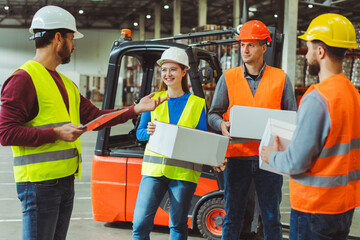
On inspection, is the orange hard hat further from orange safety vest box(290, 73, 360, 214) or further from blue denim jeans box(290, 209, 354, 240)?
blue denim jeans box(290, 209, 354, 240)

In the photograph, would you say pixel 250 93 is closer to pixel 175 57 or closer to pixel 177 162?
pixel 175 57

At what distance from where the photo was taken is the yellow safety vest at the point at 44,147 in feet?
6.42

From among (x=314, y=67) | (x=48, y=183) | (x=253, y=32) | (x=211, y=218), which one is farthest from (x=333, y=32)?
(x=211, y=218)

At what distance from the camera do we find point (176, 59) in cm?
285

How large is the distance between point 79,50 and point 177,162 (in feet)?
105

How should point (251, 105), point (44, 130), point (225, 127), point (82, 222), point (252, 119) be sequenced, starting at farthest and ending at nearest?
point (82, 222)
point (251, 105)
point (225, 127)
point (252, 119)
point (44, 130)

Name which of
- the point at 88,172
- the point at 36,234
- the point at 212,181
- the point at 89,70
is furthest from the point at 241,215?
the point at 89,70

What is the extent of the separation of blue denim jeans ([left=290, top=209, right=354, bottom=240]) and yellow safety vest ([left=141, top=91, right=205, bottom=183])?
99 cm

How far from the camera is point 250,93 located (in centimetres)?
292

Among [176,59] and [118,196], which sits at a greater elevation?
[176,59]

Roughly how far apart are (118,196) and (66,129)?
7.35ft

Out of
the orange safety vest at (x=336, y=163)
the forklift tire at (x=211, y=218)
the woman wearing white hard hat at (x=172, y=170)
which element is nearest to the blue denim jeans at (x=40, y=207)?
the woman wearing white hard hat at (x=172, y=170)

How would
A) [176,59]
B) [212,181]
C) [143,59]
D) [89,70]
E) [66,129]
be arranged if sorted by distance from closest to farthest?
[66,129] < [176,59] < [212,181] < [143,59] < [89,70]

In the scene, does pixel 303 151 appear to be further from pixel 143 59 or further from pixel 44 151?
pixel 143 59
